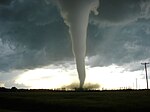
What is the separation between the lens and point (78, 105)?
198 feet

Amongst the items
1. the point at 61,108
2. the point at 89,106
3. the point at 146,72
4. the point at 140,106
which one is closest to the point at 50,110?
the point at 61,108

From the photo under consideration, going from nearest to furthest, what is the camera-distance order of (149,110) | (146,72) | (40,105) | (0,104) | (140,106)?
1. (149,110)
2. (140,106)
3. (40,105)
4. (0,104)
5. (146,72)

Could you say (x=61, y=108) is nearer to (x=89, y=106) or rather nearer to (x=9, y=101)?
(x=89, y=106)

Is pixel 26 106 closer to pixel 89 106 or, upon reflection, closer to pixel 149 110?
pixel 89 106

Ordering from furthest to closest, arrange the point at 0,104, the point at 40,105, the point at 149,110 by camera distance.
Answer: the point at 0,104, the point at 40,105, the point at 149,110

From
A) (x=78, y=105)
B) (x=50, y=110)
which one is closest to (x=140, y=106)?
(x=78, y=105)

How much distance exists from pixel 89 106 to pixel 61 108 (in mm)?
5738

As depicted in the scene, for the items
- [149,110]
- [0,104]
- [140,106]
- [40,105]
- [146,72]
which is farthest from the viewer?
[146,72]

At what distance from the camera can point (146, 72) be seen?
140375mm

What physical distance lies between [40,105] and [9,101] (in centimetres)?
1392

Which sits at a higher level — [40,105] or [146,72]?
[146,72]

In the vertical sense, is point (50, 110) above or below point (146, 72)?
below

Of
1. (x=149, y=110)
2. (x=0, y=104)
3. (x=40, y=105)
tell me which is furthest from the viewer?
(x=0, y=104)

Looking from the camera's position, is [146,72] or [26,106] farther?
[146,72]
